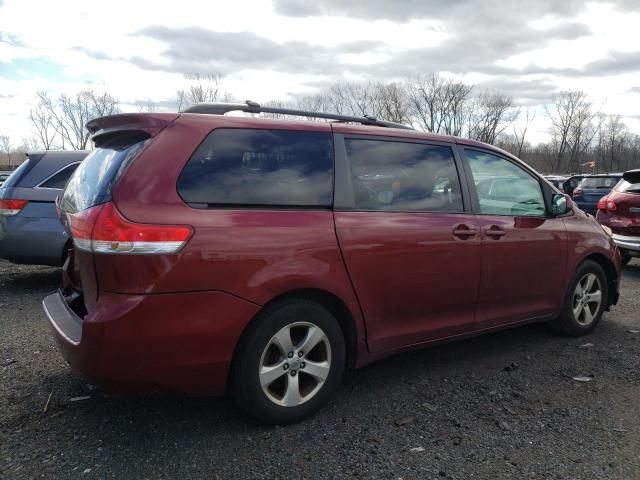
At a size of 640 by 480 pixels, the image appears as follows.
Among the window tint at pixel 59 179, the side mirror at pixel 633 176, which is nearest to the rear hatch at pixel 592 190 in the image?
the side mirror at pixel 633 176

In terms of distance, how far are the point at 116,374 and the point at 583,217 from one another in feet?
13.2

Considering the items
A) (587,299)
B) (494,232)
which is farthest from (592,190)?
(494,232)

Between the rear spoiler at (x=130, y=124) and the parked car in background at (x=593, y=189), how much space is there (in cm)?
1417

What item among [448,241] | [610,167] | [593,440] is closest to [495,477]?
[593,440]

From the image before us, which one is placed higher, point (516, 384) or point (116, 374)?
point (116, 374)

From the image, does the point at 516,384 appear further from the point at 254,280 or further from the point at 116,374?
the point at 116,374

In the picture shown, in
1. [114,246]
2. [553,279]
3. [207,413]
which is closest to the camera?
[114,246]

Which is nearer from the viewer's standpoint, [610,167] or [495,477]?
[495,477]

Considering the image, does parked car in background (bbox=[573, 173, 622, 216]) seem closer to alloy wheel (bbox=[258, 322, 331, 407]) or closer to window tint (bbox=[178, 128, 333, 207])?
window tint (bbox=[178, 128, 333, 207])

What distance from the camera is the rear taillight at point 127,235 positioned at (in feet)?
8.05

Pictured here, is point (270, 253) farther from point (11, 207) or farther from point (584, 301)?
point (11, 207)

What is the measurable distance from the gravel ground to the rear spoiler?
139cm

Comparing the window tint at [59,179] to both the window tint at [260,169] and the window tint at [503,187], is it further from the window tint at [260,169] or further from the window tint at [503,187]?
the window tint at [503,187]

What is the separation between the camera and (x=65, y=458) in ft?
8.55
